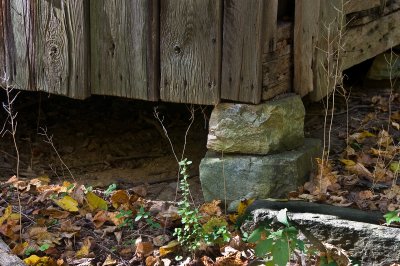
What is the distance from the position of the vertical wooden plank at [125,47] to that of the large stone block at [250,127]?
462 mm

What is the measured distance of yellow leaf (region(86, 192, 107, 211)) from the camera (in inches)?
176

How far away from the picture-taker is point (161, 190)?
4945mm

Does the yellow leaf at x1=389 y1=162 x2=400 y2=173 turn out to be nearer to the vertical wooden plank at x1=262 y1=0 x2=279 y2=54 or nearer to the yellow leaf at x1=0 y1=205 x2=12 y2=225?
the vertical wooden plank at x1=262 y1=0 x2=279 y2=54

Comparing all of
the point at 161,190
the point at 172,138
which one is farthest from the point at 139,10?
the point at 172,138

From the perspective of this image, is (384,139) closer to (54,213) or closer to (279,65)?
(279,65)

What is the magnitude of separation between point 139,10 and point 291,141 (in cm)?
125

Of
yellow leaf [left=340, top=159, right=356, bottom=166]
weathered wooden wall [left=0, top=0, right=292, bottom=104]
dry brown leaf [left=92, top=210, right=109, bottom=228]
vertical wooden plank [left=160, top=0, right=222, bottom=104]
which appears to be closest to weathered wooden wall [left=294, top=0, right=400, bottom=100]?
weathered wooden wall [left=0, top=0, right=292, bottom=104]

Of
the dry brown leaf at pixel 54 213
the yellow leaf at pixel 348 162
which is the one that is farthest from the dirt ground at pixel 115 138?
the dry brown leaf at pixel 54 213

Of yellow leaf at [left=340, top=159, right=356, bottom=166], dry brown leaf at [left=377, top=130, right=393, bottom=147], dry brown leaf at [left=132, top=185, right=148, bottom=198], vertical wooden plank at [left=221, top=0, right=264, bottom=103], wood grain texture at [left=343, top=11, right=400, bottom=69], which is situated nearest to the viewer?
vertical wooden plank at [left=221, top=0, right=264, bottom=103]

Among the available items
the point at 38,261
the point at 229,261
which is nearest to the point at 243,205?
the point at 229,261

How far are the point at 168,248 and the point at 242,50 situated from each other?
4.11 feet

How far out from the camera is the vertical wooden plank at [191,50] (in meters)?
4.40

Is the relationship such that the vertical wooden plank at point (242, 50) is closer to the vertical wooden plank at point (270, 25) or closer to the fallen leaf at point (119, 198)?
the vertical wooden plank at point (270, 25)

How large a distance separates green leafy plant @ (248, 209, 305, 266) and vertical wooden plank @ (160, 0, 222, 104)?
1.10m
